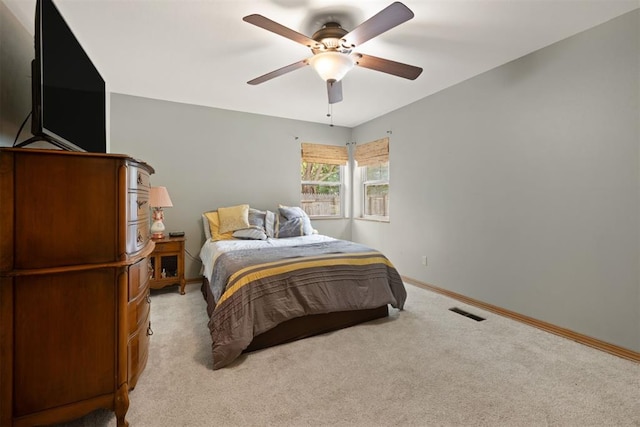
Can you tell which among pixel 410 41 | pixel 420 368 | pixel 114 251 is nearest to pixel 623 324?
pixel 420 368

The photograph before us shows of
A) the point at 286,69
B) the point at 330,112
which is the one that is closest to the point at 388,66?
the point at 286,69

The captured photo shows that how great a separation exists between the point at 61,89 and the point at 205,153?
2.53 metres

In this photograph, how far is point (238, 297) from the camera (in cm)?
208

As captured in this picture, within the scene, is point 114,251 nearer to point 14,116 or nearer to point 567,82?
point 14,116

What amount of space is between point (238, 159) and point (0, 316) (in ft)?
10.9

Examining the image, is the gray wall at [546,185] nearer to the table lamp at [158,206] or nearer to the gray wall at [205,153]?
the gray wall at [205,153]

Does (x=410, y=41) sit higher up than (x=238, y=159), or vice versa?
(x=410, y=41)

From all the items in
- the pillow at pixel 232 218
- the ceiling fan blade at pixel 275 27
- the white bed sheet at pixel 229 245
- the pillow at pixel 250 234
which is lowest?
the white bed sheet at pixel 229 245

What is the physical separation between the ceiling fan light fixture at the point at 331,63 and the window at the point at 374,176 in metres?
2.39

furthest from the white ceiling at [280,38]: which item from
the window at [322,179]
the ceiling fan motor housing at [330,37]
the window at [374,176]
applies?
the window at [322,179]

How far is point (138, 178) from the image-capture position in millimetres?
1561

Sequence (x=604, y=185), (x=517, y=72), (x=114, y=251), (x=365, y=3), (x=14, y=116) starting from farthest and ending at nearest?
(x=517, y=72), (x=604, y=185), (x=365, y=3), (x=14, y=116), (x=114, y=251)

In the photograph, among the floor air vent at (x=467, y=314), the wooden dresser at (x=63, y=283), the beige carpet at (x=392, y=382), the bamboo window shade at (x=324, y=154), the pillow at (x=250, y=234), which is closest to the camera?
the wooden dresser at (x=63, y=283)

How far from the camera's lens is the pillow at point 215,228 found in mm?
3686
